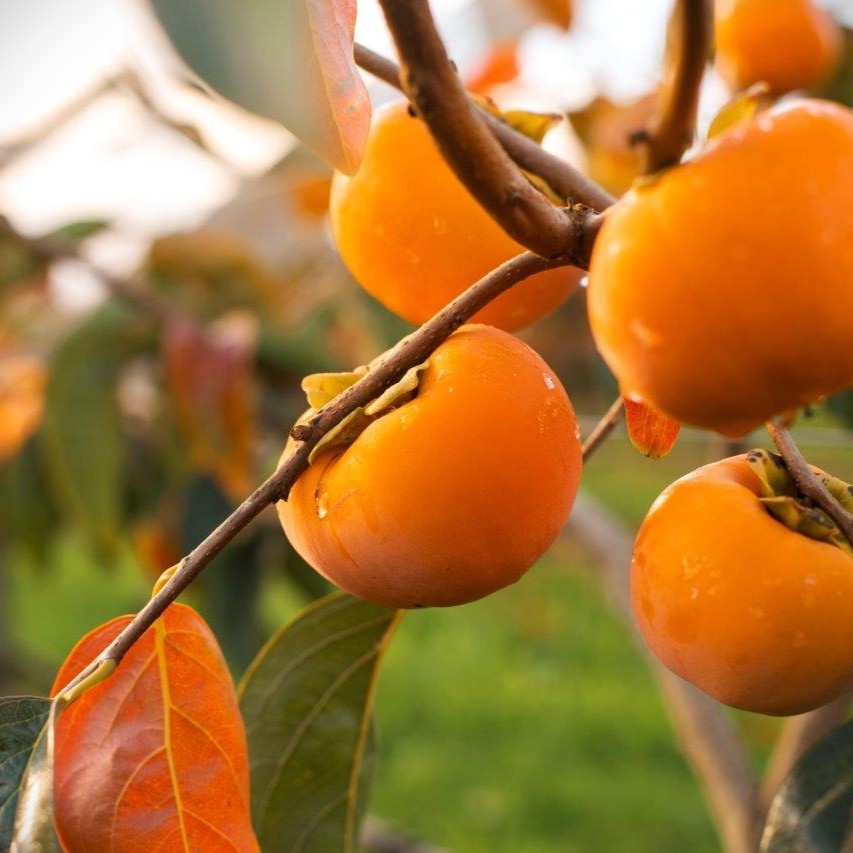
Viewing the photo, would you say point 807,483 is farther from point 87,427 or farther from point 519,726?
point 519,726

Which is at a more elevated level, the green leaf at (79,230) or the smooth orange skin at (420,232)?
the smooth orange skin at (420,232)

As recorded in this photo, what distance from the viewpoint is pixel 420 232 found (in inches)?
22.1

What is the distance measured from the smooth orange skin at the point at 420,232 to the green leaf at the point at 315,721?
23 cm

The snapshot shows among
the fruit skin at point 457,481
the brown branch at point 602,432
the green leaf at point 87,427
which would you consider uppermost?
the fruit skin at point 457,481

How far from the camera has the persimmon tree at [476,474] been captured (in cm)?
35

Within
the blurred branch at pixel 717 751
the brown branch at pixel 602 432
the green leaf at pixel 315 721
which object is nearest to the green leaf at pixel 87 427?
the blurred branch at pixel 717 751

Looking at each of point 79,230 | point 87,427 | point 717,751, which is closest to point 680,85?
point 717,751

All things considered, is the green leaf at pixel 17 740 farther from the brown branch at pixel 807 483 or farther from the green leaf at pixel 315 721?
the brown branch at pixel 807 483

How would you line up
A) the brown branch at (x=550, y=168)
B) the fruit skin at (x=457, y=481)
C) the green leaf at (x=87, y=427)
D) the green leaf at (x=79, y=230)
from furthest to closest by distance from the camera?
1. the green leaf at (x=79, y=230)
2. the green leaf at (x=87, y=427)
3. the brown branch at (x=550, y=168)
4. the fruit skin at (x=457, y=481)

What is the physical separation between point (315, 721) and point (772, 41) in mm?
695

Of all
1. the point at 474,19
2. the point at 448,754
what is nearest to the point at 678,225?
the point at 474,19

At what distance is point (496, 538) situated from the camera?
18.1 inches

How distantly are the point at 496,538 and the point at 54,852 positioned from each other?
23cm

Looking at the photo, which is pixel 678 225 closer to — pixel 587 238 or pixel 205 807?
pixel 587 238
